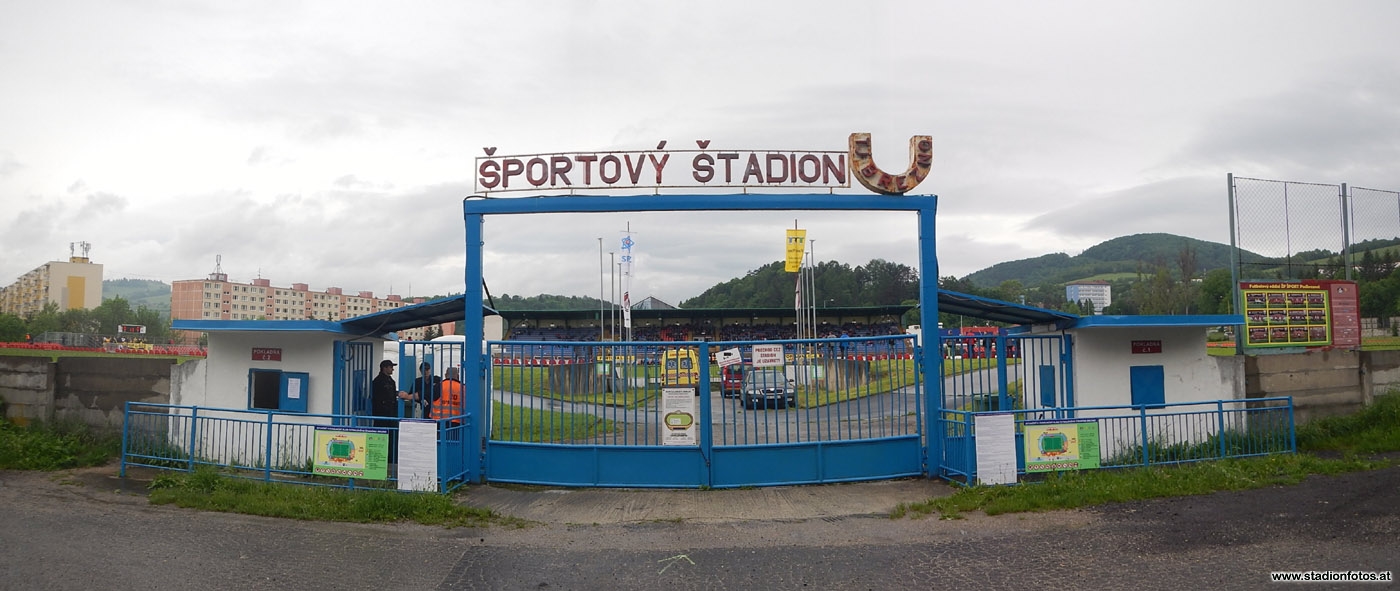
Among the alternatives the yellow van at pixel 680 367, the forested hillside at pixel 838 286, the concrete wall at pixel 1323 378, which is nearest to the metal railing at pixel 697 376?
the yellow van at pixel 680 367

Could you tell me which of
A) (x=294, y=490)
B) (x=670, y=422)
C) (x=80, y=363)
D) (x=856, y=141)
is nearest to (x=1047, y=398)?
(x=856, y=141)

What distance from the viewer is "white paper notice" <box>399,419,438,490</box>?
9.34m

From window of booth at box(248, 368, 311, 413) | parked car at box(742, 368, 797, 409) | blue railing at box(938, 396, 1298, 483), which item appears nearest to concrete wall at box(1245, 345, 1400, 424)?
blue railing at box(938, 396, 1298, 483)

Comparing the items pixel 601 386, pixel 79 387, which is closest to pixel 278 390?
pixel 79 387

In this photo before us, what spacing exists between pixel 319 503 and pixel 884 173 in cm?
808

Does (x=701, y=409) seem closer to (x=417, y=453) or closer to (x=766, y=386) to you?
(x=766, y=386)

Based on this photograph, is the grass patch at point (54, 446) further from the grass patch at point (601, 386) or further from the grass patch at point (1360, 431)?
the grass patch at point (1360, 431)

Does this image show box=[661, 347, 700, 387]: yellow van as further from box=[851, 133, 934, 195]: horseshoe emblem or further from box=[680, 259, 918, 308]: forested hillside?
box=[680, 259, 918, 308]: forested hillside

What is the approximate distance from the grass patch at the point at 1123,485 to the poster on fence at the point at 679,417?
108 inches

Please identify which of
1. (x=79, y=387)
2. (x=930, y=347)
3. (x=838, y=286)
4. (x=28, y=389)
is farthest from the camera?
(x=838, y=286)

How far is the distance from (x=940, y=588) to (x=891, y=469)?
4.20 meters

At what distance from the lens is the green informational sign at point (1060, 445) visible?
31.4ft

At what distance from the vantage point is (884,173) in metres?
10.7

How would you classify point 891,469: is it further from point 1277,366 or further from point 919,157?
point 1277,366
